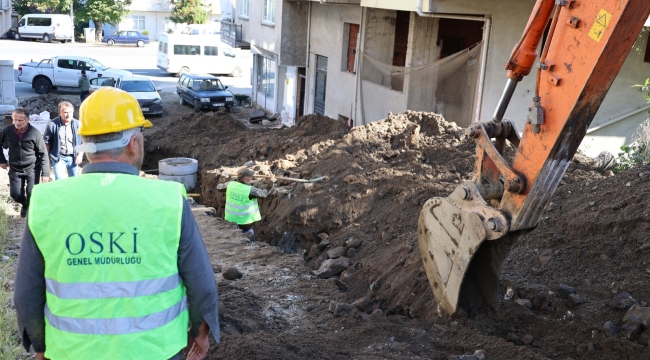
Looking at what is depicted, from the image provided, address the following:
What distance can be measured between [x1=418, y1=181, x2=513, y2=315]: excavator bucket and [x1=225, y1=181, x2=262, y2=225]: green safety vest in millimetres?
5023

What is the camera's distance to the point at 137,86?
1012 inches

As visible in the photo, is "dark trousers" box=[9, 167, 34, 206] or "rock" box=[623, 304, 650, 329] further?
"dark trousers" box=[9, 167, 34, 206]

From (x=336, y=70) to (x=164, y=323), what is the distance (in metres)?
18.3

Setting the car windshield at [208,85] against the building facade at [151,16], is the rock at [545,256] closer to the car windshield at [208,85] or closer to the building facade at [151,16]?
the car windshield at [208,85]

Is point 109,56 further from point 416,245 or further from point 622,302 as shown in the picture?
point 622,302

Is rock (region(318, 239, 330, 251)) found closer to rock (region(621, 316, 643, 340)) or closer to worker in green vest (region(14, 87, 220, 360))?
rock (region(621, 316, 643, 340))

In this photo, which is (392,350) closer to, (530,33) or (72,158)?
(530,33)

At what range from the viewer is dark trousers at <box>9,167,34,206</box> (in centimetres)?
982

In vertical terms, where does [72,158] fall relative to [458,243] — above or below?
below

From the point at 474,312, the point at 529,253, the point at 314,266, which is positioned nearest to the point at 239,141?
the point at 314,266

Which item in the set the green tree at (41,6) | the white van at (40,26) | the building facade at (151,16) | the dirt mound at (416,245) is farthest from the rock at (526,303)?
the building facade at (151,16)

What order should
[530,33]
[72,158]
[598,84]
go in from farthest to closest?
1. [72,158]
2. [530,33]
3. [598,84]

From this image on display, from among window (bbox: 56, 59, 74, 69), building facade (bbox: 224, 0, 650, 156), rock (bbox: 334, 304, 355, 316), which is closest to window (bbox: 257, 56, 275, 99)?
building facade (bbox: 224, 0, 650, 156)

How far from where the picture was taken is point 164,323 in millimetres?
2977
